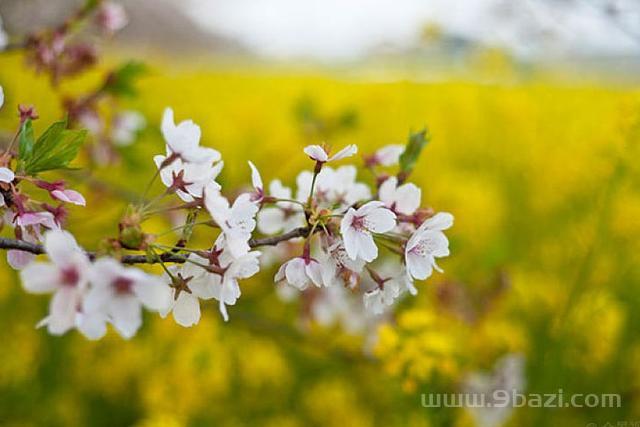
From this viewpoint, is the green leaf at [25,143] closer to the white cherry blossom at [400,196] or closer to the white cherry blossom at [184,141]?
the white cherry blossom at [184,141]

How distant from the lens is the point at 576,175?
2078mm

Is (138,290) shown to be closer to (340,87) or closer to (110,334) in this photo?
(110,334)

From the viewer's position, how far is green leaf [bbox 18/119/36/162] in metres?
0.52

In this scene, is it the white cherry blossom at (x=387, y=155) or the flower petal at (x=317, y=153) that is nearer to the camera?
the flower petal at (x=317, y=153)

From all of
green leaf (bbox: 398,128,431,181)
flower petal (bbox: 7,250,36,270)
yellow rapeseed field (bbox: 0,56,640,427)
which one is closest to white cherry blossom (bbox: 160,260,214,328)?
flower petal (bbox: 7,250,36,270)

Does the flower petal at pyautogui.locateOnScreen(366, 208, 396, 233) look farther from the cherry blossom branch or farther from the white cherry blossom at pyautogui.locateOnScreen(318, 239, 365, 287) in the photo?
the cherry blossom branch

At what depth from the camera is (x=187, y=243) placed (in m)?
0.54

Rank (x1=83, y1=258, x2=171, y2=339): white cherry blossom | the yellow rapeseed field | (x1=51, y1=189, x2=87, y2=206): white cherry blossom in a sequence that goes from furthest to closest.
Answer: the yellow rapeseed field, (x1=51, y1=189, x2=87, y2=206): white cherry blossom, (x1=83, y1=258, x2=171, y2=339): white cherry blossom

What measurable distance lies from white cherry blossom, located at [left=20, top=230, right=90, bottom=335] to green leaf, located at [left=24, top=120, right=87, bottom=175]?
12 cm

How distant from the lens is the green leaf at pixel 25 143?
20.4 inches

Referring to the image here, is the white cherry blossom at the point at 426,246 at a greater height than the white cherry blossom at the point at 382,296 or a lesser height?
greater

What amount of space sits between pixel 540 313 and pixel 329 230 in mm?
1127

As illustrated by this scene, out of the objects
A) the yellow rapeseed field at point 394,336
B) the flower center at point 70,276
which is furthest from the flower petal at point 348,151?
the yellow rapeseed field at point 394,336

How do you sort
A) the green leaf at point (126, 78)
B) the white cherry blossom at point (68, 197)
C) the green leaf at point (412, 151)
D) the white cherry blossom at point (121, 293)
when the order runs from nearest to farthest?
the white cherry blossom at point (121, 293), the white cherry blossom at point (68, 197), the green leaf at point (412, 151), the green leaf at point (126, 78)
